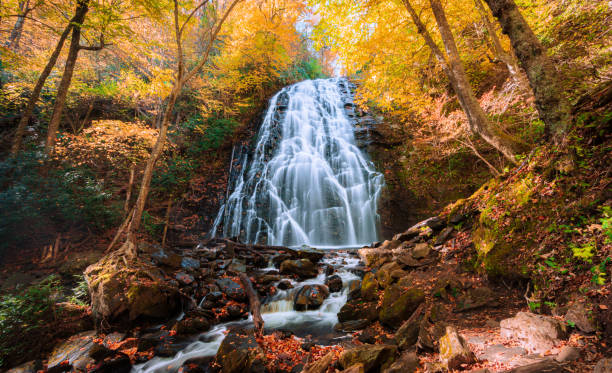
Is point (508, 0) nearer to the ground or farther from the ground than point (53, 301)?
farther from the ground

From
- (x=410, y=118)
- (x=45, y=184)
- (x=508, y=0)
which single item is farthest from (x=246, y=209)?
(x=508, y=0)

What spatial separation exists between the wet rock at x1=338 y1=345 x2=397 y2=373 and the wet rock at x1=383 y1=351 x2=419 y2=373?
0.51 ft

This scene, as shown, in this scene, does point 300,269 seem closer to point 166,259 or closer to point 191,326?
point 191,326

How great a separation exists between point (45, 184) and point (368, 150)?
13.3 metres

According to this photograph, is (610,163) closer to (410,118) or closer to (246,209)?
(410,118)

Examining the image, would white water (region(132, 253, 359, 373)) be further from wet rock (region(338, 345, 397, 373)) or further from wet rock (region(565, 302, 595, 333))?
wet rock (region(565, 302, 595, 333))

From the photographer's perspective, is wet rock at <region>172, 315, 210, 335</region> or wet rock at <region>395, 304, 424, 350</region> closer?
wet rock at <region>395, 304, 424, 350</region>

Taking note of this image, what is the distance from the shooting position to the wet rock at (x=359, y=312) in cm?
445

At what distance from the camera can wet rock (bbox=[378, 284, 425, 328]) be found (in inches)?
154

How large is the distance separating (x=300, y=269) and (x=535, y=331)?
518 centimetres

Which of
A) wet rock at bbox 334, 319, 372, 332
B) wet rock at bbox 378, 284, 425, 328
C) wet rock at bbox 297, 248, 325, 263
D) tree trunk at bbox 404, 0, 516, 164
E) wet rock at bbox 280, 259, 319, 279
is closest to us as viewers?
wet rock at bbox 378, 284, 425, 328

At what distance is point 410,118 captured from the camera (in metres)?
12.4

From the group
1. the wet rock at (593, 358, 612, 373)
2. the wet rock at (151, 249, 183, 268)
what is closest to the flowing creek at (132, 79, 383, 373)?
the wet rock at (151, 249, 183, 268)

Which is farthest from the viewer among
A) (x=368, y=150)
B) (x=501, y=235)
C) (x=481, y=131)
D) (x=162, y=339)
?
(x=368, y=150)
